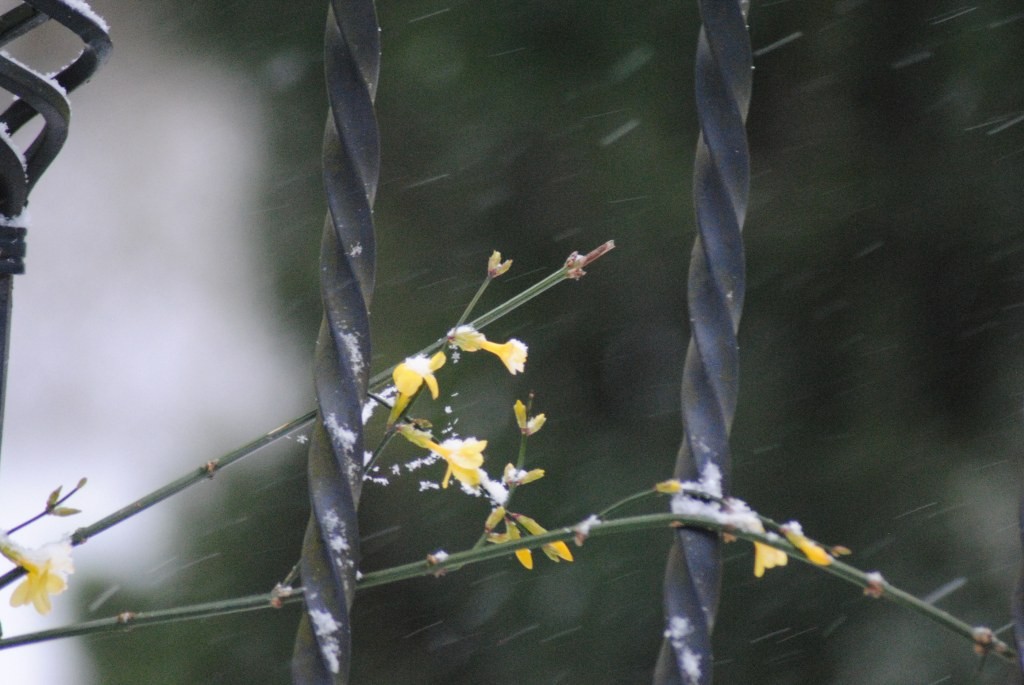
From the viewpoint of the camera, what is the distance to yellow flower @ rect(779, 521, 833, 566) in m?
0.38

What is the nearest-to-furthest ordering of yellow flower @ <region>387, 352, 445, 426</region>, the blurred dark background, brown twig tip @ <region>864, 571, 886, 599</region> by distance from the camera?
brown twig tip @ <region>864, 571, 886, 599</region>, yellow flower @ <region>387, 352, 445, 426</region>, the blurred dark background

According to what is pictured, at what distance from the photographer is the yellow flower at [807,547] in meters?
0.38

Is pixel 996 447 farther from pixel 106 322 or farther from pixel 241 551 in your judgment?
pixel 106 322

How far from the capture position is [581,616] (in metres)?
1.91

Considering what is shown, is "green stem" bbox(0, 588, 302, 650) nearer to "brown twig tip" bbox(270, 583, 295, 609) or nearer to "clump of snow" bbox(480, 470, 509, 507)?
"brown twig tip" bbox(270, 583, 295, 609)

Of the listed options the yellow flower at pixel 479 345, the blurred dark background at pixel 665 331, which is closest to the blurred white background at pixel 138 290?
the blurred dark background at pixel 665 331

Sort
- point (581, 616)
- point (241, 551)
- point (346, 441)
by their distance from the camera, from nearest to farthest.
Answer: point (346, 441) → point (581, 616) → point (241, 551)

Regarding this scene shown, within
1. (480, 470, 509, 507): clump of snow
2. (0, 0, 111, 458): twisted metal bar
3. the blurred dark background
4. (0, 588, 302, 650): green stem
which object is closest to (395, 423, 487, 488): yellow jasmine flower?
(480, 470, 509, 507): clump of snow

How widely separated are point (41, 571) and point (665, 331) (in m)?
1.66

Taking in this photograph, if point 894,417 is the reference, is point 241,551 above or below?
above

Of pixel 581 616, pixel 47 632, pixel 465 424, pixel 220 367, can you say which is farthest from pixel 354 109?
pixel 220 367

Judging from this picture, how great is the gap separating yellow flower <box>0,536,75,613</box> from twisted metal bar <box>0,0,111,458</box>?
8 centimetres

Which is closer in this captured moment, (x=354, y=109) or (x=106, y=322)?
(x=354, y=109)

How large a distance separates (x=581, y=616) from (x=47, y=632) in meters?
1.54
